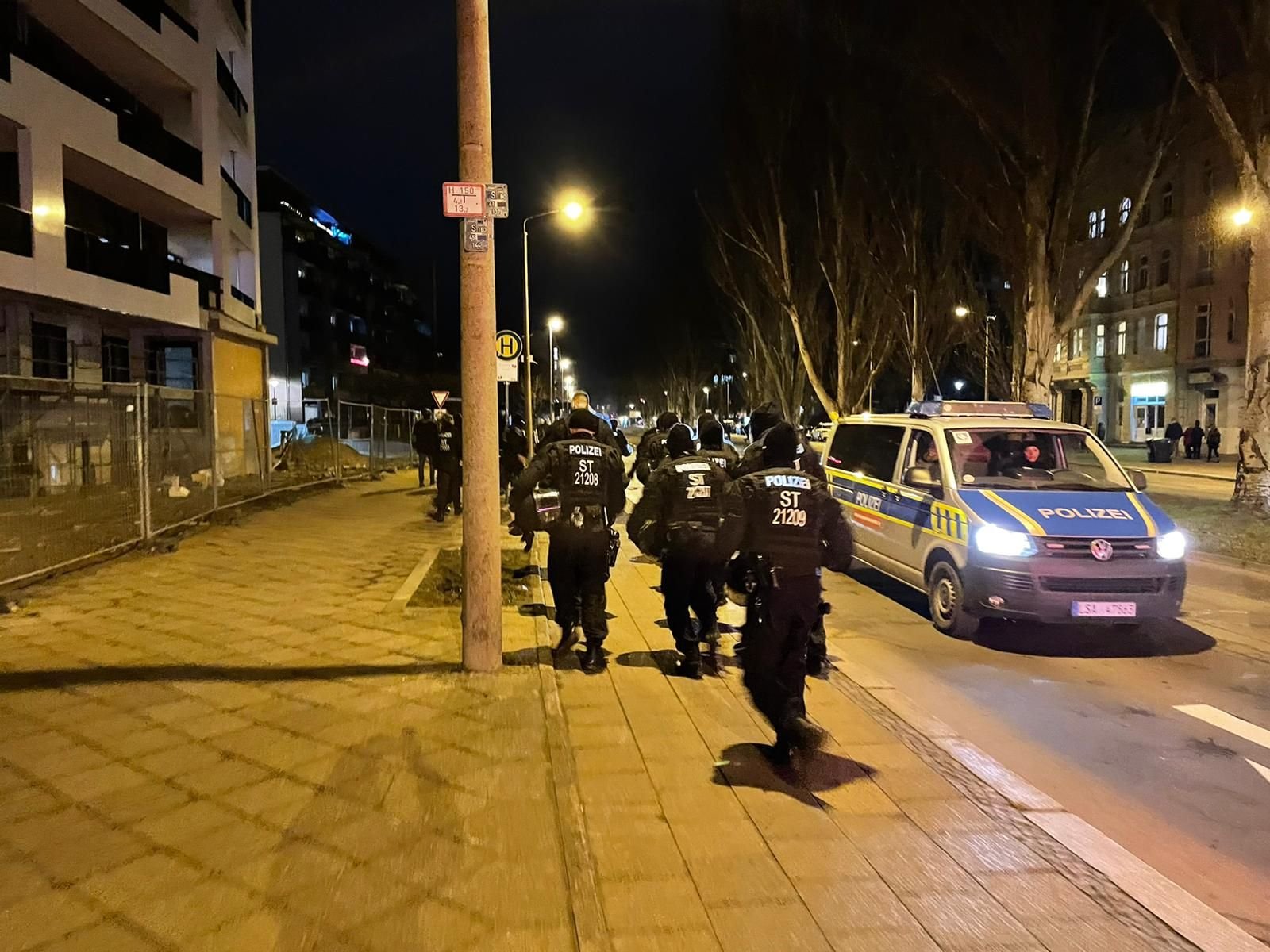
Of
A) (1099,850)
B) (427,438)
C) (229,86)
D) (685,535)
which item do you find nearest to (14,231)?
(427,438)

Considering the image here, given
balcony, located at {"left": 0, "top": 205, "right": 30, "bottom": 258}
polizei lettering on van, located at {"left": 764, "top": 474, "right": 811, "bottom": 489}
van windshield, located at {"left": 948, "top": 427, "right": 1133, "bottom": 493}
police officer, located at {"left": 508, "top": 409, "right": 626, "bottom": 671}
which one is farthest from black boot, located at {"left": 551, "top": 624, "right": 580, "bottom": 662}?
balcony, located at {"left": 0, "top": 205, "right": 30, "bottom": 258}

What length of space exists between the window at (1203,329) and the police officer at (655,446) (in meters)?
33.8

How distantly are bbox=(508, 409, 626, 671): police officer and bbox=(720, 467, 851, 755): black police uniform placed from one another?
150 centimetres

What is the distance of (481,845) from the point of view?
3.71 metres

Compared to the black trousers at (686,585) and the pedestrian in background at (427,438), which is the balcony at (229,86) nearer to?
the pedestrian in background at (427,438)

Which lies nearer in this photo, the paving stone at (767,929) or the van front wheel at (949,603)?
the paving stone at (767,929)

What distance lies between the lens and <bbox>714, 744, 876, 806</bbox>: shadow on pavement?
4414 mm

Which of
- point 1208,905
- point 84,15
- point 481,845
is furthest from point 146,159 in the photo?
point 1208,905

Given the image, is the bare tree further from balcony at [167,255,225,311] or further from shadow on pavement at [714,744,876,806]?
balcony at [167,255,225,311]

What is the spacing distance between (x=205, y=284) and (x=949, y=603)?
21482 mm

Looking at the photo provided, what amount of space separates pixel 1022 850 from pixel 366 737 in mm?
3257

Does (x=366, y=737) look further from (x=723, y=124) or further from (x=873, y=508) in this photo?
(x=723, y=124)

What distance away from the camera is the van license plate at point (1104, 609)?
272 inches

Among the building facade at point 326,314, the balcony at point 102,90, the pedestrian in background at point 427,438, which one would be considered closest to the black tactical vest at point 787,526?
the pedestrian in background at point 427,438
